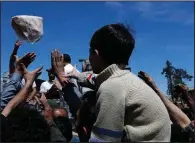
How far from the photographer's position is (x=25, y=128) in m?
2.27

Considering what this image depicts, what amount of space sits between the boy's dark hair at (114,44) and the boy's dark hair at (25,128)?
74 centimetres

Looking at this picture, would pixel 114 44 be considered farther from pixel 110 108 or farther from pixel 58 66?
pixel 58 66

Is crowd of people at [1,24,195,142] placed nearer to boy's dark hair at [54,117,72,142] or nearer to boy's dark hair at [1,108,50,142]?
boy's dark hair at [1,108,50,142]

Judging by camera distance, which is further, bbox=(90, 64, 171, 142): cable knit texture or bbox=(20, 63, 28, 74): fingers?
bbox=(20, 63, 28, 74): fingers

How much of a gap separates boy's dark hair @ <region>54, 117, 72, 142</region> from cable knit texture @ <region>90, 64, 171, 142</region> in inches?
48.6

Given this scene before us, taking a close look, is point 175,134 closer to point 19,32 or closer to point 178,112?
point 178,112

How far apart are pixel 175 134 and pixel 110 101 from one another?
1275mm

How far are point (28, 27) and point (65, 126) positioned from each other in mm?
1082

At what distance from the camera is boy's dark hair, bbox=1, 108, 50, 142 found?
2.21 m

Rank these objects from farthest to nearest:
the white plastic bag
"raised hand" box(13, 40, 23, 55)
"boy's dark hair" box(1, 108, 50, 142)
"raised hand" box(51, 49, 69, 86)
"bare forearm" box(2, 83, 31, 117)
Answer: "raised hand" box(13, 40, 23, 55), the white plastic bag, "raised hand" box(51, 49, 69, 86), "bare forearm" box(2, 83, 31, 117), "boy's dark hair" box(1, 108, 50, 142)

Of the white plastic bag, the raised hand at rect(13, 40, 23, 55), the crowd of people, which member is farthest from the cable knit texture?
the raised hand at rect(13, 40, 23, 55)

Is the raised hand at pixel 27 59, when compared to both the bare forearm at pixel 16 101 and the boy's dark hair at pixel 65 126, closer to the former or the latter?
the bare forearm at pixel 16 101

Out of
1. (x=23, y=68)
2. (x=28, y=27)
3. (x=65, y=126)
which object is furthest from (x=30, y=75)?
(x=28, y=27)

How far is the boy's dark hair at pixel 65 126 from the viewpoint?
9.71ft
